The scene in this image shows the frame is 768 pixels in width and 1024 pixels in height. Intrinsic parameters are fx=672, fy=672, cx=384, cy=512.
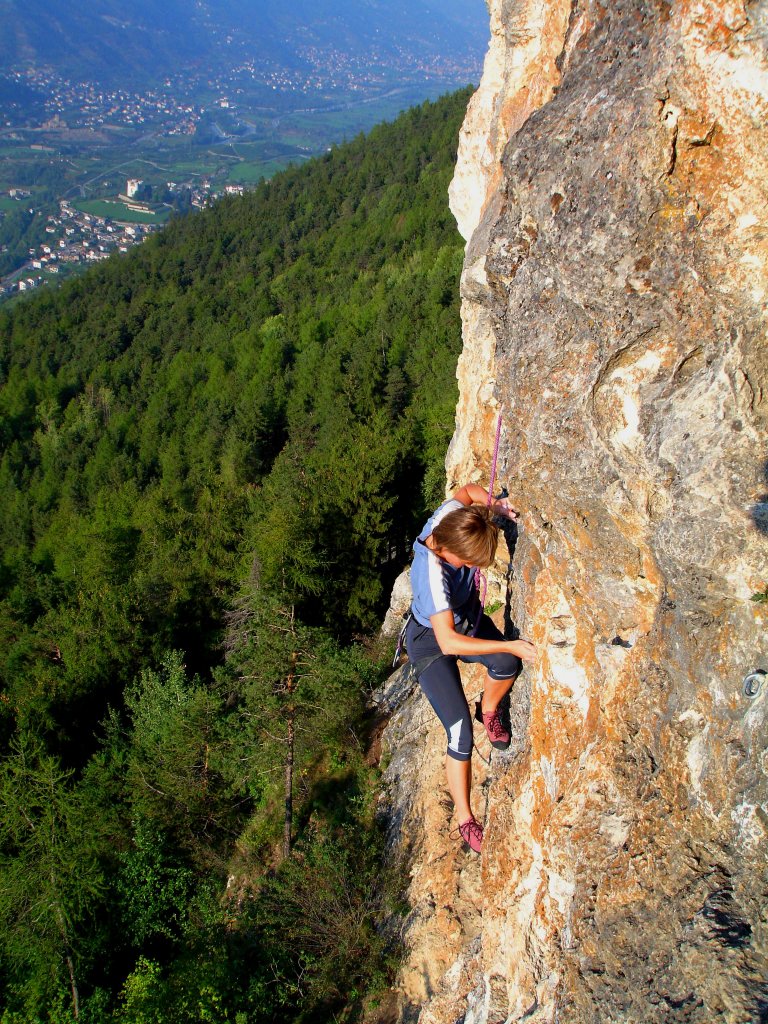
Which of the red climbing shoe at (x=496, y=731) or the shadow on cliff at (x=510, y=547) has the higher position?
the shadow on cliff at (x=510, y=547)

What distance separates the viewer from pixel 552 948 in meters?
4.95

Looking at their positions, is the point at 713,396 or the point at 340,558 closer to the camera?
the point at 713,396

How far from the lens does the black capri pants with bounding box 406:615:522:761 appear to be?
19.3 ft

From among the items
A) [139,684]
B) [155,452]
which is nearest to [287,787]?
[139,684]

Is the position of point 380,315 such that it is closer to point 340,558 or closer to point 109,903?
point 340,558

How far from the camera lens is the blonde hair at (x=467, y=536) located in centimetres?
505

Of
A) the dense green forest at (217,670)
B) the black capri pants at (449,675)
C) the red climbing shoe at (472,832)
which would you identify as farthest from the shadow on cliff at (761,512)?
the dense green forest at (217,670)

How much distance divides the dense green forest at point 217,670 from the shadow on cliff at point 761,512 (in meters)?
6.78

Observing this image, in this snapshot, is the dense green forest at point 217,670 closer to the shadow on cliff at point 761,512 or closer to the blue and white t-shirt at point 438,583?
the blue and white t-shirt at point 438,583

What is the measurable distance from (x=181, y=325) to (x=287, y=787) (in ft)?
210

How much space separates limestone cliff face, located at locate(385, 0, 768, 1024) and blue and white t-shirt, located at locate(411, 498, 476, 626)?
55 centimetres

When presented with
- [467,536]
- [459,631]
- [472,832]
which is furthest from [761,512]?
[472,832]

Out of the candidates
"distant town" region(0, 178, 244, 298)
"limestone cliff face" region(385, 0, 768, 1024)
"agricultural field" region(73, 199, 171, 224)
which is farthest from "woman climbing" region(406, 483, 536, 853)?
"agricultural field" region(73, 199, 171, 224)

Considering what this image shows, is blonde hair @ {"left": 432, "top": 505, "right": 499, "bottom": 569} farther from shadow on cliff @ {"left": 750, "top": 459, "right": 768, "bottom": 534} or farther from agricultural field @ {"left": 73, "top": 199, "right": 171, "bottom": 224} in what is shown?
agricultural field @ {"left": 73, "top": 199, "right": 171, "bottom": 224}
